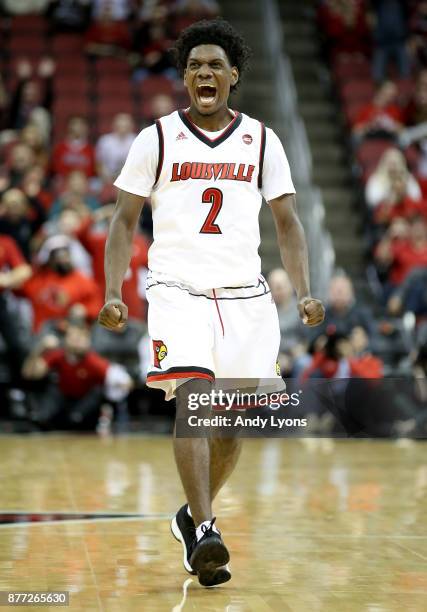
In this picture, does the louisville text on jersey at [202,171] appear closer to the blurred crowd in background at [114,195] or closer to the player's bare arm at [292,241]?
the player's bare arm at [292,241]

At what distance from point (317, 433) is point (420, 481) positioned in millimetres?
2905

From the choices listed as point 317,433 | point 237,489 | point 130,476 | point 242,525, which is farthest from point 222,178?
point 130,476

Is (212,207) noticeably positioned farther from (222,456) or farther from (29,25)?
(29,25)

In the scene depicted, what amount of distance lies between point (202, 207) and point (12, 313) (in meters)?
6.75

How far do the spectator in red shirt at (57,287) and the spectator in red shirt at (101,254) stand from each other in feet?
0.74

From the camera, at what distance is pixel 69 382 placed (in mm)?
11039

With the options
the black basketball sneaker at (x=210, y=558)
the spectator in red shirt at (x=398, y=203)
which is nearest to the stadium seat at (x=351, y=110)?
the spectator in red shirt at (x=398, y=203)

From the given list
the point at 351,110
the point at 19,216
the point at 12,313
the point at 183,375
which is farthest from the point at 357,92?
the point at 183,375

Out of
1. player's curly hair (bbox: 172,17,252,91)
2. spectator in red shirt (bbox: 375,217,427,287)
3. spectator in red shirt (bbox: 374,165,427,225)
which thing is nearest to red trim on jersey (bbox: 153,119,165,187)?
player's curly hair (bbox: 172,17,252,91)

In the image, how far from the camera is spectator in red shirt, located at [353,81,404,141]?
13938mm

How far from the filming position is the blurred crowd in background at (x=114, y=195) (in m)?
11.0

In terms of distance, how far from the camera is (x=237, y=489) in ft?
23.8

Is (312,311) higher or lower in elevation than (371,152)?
lower

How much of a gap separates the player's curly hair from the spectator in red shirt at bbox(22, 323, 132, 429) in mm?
6257
